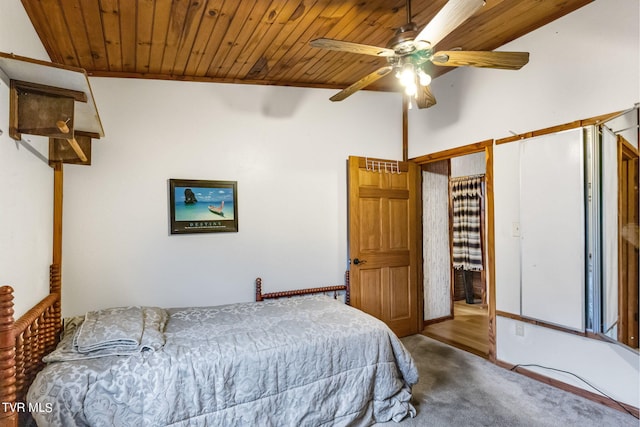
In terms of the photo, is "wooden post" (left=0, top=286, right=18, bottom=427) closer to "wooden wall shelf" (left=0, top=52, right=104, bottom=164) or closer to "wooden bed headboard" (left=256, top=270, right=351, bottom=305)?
"wooden wall shelf" (left=0, top=52, right=104, bottom=164)

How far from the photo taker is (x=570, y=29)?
2.55 meters

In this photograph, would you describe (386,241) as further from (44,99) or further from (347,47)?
(44,99)

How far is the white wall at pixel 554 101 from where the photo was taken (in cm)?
230

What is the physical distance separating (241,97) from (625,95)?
2999 mm

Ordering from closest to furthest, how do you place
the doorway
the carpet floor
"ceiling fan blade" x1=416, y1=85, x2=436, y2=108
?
1. the carpet floor
2. "ceiling fan blade" x1=416, y1=85, x2=436, y2=108
3. the doorway

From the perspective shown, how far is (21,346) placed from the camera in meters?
1.55

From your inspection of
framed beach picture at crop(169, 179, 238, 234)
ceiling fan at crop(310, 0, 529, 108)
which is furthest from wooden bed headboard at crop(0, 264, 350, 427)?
ceiling fan at crop(310, 0, 529, 108)

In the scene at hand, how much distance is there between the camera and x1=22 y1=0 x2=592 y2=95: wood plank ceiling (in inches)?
83.8

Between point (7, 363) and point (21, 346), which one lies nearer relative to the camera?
point (7, 363)

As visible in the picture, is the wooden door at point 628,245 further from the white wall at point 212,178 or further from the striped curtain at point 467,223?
the striped curtain at point 467,223

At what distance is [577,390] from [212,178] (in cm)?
339

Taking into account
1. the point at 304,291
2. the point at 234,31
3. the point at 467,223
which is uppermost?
the point at 234,31

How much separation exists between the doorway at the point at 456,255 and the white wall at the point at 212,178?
45.6 inches

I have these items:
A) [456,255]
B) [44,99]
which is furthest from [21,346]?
[456,255]
